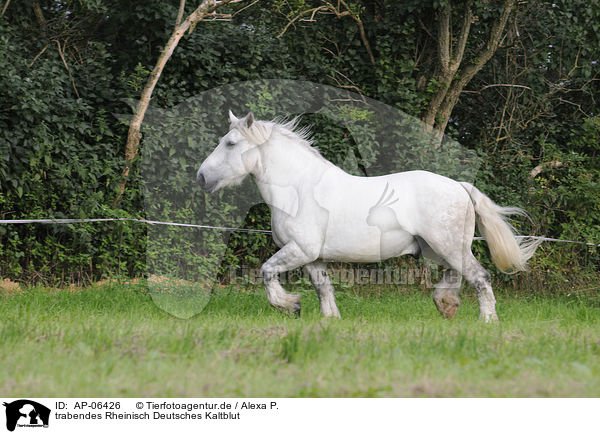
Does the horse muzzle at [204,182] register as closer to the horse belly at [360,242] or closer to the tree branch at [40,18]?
the horse belly at [360,242]

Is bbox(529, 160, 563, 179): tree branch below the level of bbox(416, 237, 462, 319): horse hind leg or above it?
above

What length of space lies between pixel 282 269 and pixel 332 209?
28.7 inches

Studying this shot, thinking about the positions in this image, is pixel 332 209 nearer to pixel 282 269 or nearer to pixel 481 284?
pixel 282 269

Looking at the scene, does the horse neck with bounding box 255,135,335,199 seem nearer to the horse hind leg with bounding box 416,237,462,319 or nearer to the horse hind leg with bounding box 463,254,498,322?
the horse hind leg with bounding box 416,237,462,319

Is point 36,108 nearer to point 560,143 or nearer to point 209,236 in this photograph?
point 209,236

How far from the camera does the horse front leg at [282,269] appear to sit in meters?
5.65

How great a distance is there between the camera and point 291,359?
3.68 m

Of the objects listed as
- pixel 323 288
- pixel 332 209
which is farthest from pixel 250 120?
pixel 323 288

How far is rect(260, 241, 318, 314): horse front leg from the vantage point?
565 cm

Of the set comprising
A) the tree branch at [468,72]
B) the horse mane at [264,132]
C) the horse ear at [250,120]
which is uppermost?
the tree branch at [468,72]
